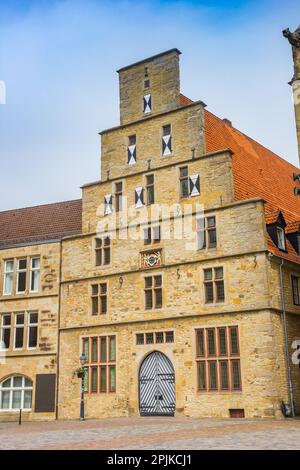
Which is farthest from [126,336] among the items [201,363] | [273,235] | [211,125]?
[211,125]

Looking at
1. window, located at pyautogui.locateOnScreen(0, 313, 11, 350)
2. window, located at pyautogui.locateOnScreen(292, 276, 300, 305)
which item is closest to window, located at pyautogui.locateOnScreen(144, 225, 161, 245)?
window, located at pyautogui.locateOnScreen(292, 276, 300, 305)

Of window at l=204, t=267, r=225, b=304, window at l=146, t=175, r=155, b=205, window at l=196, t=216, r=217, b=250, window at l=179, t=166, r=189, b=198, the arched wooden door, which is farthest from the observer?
window at l=146, t=175, r=155, b=205

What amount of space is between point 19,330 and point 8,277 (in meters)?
2.70

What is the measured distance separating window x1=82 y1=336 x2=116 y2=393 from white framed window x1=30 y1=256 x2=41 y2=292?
4.02 metres

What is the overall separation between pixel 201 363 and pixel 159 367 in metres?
1.89

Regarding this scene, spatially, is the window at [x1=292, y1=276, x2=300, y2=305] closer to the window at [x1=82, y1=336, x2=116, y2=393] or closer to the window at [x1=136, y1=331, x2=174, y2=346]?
the window at [x1=136, y1=331, x2=174, y2=346]

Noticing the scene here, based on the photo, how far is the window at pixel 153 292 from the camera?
80.3 ft

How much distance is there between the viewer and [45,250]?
2814 cm

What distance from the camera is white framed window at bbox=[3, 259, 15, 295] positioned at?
94.4ft

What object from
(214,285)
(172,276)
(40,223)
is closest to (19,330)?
(40,223)

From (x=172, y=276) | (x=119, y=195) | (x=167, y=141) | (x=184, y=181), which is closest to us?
(x=172, y=276)

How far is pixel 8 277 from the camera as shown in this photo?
29.0 meters

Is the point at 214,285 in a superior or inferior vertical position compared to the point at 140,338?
superior

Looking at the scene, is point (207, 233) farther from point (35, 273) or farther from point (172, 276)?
point (35, 273)
